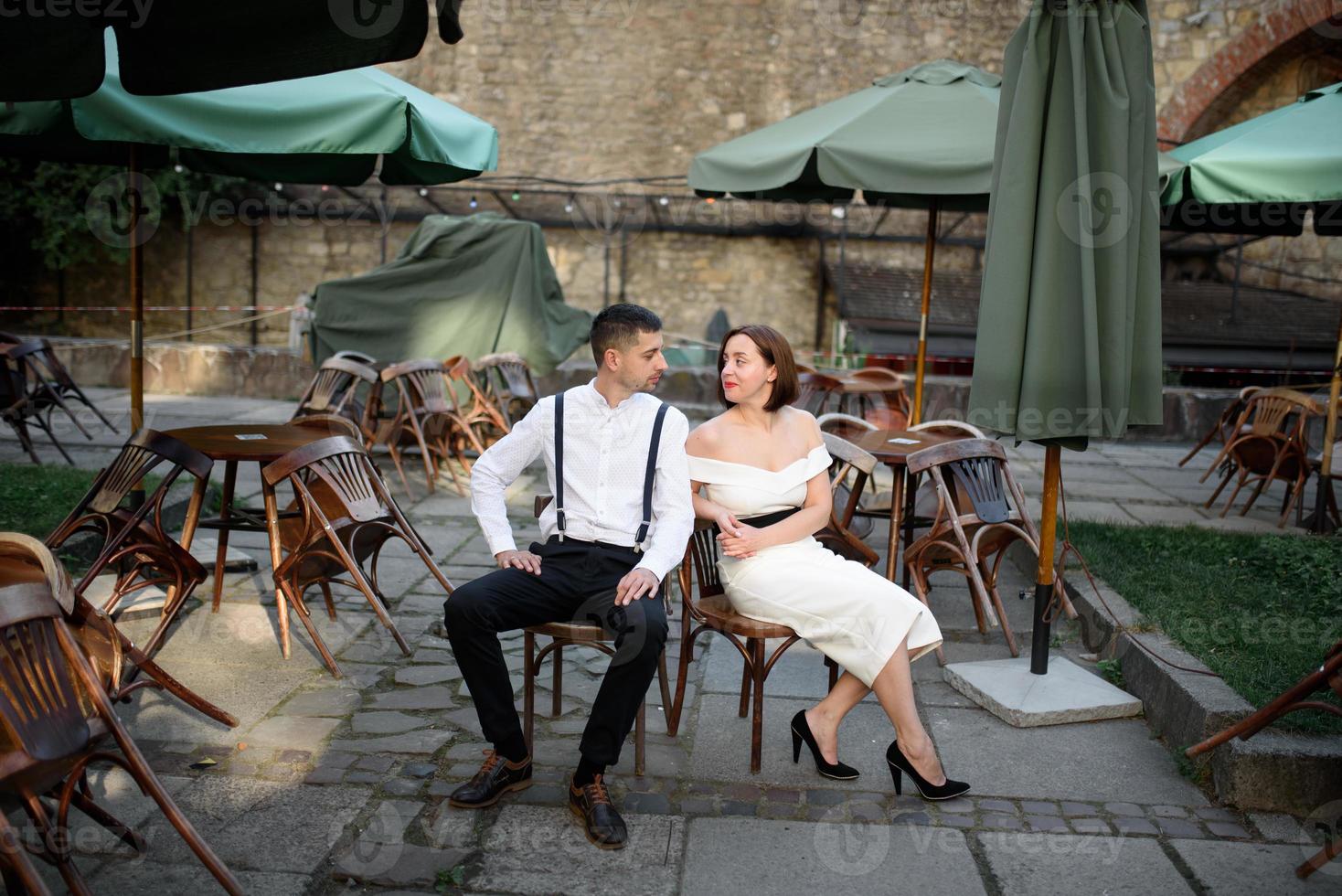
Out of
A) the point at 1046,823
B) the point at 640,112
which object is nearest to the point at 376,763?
the point at 1046,823

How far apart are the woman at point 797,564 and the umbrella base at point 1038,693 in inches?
26.4

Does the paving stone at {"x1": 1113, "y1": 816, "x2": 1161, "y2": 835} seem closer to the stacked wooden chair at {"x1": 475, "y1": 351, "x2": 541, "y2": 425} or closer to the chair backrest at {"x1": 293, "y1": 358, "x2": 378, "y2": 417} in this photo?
the chair backrest at {"x1": 293, "y1": 358, "x2": 378, "y2": 417}

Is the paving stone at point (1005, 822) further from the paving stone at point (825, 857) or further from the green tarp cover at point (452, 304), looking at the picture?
the green tarp cover at point (452, 304)

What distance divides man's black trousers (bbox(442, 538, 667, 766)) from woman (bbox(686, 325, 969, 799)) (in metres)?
0.37

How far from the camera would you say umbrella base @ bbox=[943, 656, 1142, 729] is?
12.1 feet

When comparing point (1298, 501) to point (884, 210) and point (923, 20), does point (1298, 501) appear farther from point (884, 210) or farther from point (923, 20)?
point (923, 20)

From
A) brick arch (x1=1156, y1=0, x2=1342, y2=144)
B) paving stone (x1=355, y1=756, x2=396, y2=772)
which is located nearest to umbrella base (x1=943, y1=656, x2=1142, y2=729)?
paving stone (x1=355, y1=756, x2=396, y2=772)

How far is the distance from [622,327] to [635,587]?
76 cm

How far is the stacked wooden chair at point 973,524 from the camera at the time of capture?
14.4 feet

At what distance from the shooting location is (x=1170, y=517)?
6887mm

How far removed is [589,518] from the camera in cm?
323

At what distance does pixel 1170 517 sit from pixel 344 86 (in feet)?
17.8

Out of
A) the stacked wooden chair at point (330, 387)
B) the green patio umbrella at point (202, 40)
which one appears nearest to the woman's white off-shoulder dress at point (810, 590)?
the green patio umbrella at point (202, 40)

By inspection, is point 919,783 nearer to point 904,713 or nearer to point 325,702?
point 904,713
